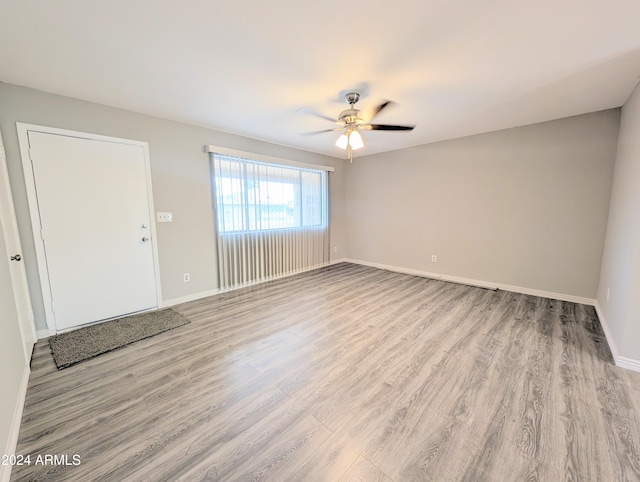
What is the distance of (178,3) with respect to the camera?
56.1 inches

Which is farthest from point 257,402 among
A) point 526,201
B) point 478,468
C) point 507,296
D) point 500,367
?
point 526,201

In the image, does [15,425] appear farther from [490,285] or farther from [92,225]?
[490,285]

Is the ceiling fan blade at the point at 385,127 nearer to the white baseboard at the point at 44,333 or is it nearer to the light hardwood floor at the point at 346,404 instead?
the light hardwood floor at the point at 346,404

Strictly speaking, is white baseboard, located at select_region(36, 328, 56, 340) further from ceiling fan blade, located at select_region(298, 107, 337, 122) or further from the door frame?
ceiling fan blade, located at select_region(298, 107, 337, 122)

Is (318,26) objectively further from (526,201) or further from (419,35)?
(526,201)

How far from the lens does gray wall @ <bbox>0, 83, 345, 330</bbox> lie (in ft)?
7.88

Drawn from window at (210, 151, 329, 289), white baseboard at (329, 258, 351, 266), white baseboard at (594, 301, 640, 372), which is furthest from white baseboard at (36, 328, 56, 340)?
white baseboard at (594, 301, 640, 372)

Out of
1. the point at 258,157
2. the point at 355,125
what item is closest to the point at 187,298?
the point at 258,157

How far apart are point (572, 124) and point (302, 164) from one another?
12.9 ft

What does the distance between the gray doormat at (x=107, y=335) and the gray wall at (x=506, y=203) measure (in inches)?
163

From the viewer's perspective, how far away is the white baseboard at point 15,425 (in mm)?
1209

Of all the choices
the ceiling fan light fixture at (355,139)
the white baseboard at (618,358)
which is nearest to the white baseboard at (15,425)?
the ceiling fan light fixture at (355,139)

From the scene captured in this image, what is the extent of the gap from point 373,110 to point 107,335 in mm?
3772

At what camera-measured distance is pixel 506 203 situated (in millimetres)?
3852
